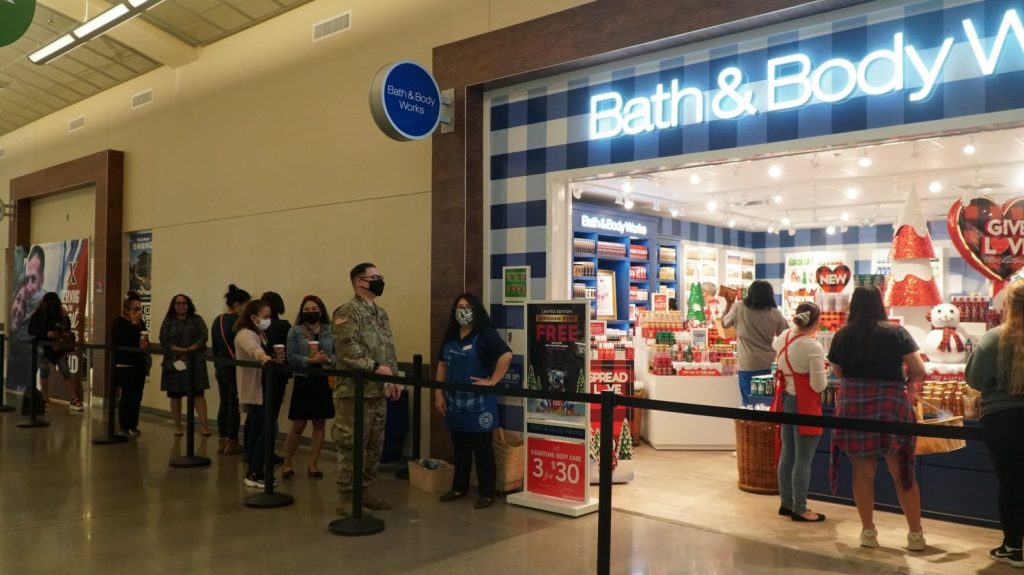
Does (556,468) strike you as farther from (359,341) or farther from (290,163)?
(290,163)

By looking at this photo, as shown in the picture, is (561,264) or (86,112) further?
(86,112)

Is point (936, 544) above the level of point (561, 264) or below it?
below

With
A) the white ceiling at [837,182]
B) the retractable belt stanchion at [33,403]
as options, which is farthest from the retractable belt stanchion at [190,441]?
the white ceiling at [837,182]

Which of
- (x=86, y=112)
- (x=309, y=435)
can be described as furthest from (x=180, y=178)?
(x=309, y=435)

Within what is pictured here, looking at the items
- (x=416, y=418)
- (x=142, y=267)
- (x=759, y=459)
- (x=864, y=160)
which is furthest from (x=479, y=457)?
(x=142, y=267)

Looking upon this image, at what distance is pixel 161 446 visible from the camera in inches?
287

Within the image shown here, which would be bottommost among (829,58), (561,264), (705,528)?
(705,528)

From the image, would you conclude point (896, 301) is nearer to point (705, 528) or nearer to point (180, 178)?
point (705, 528)

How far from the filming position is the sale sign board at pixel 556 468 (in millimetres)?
4941

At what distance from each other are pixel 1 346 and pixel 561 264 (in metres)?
8.14

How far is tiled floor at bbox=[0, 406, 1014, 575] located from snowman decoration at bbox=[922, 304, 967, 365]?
122 centimetres

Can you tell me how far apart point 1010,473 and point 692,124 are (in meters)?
2.70

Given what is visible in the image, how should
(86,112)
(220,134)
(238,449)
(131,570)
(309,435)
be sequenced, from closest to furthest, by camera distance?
(131,570)
(238,449)
(309,435)
(220,134)
(86,112)

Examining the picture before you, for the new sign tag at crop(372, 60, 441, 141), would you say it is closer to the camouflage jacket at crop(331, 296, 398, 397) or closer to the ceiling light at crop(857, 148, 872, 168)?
the camouflage jacket at crop(331, 296, 398, 397)
